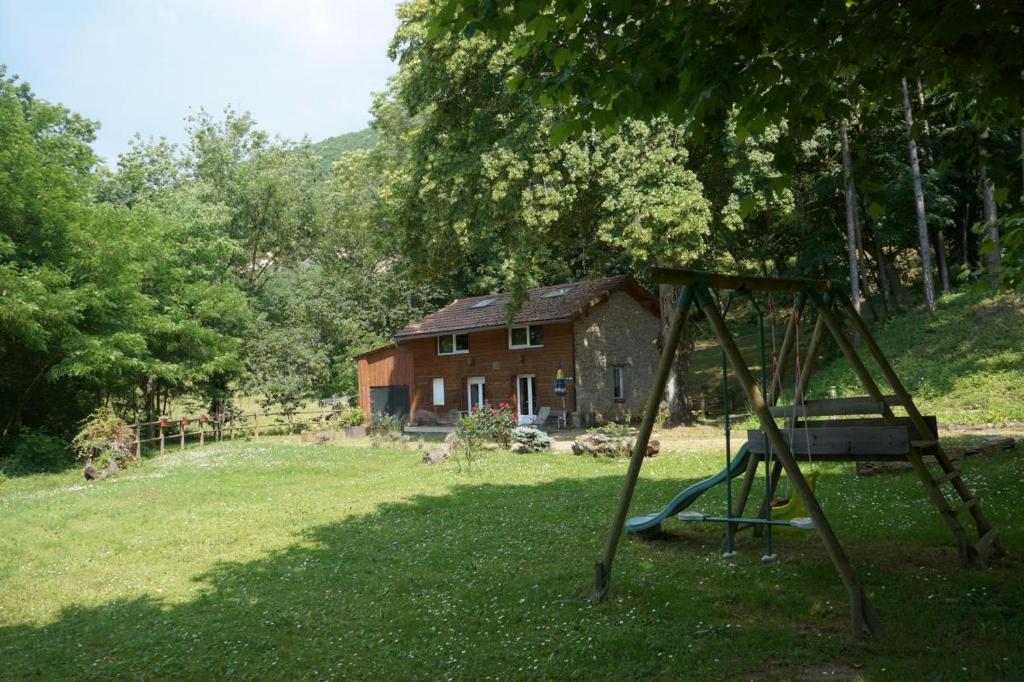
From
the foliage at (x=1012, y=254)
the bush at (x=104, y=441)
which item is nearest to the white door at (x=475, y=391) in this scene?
the bush at (x=104, y=441)

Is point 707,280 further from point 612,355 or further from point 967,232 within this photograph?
point 967,232

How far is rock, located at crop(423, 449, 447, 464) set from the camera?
19641 mm

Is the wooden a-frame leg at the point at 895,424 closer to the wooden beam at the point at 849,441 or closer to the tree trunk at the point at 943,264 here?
the wooden beam at the point at 849,441

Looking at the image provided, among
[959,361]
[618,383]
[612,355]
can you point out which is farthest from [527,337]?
[959,361]

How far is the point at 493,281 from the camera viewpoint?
44500 millimetres

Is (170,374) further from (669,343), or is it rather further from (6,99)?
(669,343)

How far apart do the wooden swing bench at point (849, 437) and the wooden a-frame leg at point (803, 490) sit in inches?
20.1

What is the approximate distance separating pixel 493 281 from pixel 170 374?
21457 mm

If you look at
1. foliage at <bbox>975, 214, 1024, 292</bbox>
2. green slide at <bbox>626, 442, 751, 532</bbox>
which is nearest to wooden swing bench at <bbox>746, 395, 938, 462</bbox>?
green slide at <bbox>626, 442, 751, 532</bbox>

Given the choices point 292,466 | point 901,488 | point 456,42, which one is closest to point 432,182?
point 456,42

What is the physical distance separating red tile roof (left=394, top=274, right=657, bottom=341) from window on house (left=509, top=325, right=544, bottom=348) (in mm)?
635

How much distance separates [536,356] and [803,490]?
2690cm

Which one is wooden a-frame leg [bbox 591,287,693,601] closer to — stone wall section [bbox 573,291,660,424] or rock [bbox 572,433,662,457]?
rock [bbox 572,433,662,457]

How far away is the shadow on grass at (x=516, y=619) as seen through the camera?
5.39 metres
